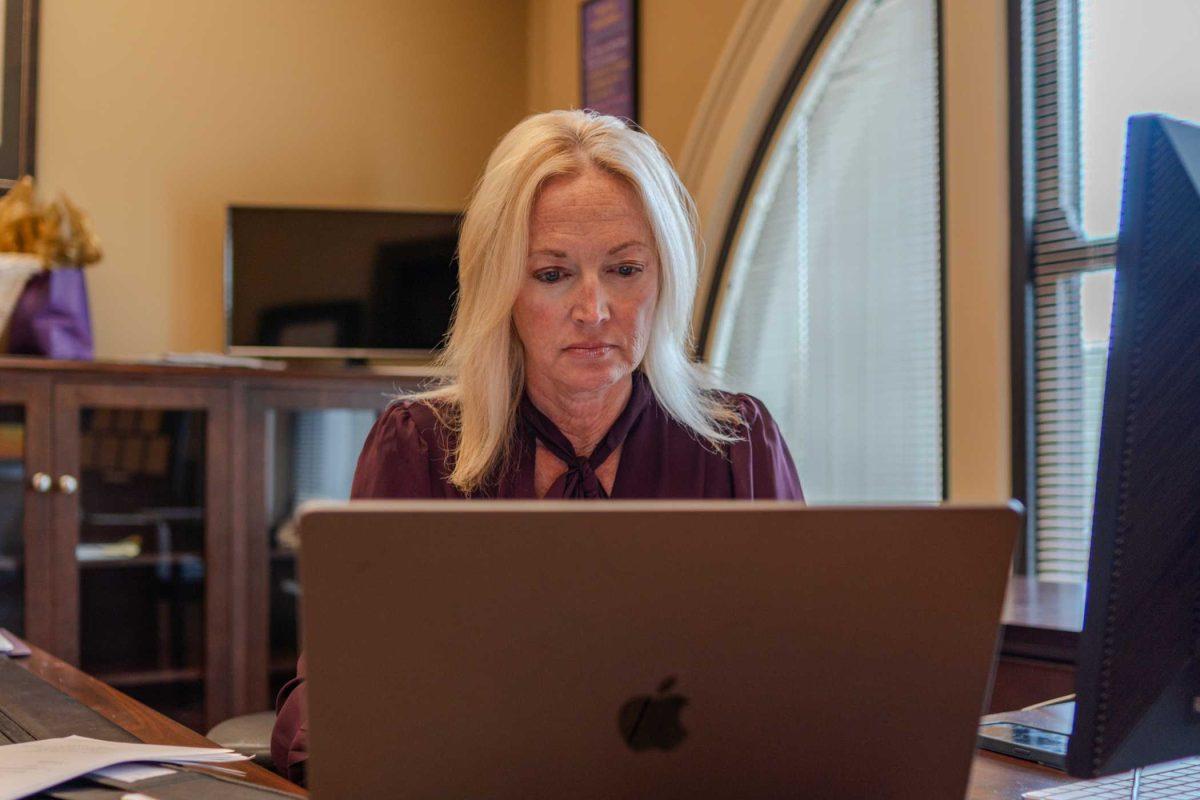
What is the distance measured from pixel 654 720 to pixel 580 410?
2.73ft

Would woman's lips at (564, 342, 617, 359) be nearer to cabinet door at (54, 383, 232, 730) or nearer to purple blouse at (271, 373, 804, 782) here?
purple blouse at (271, 373, 804, 782)

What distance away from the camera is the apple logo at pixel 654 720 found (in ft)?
2.39

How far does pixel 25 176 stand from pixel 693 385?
2.50 metres

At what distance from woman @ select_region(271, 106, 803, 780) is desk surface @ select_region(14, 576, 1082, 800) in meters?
0.35

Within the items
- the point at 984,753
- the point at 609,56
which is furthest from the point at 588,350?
the point at 609,56

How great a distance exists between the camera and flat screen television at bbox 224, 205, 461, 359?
3576 mm

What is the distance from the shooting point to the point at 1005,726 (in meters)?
1.23

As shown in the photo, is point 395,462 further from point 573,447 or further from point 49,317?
point 49,317

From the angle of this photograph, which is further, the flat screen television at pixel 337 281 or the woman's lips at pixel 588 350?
the flat screen television at pixel 337 281

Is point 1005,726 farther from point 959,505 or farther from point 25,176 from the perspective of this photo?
point 25,176

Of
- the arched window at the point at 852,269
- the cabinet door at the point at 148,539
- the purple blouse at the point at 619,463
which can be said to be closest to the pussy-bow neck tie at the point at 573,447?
the purple blouse at the point at 619,463

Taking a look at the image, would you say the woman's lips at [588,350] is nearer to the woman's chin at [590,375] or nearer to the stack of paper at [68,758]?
the woman's chin at [590,375]

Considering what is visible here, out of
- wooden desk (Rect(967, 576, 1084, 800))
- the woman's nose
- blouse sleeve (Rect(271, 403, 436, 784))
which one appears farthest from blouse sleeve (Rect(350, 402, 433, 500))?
wooden desk (Rect(967, 576, 1084, 800))

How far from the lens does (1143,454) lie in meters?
0.76
